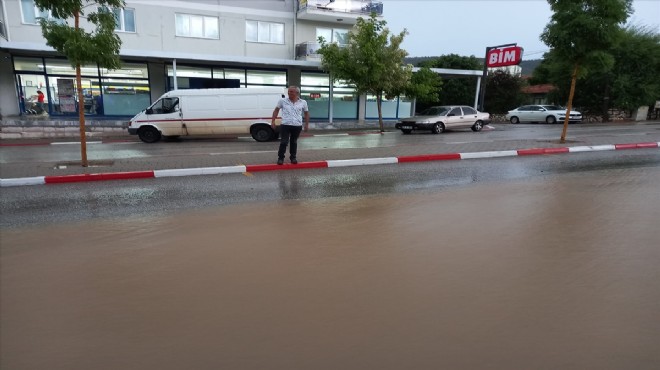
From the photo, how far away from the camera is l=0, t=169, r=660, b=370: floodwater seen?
276 centimetres

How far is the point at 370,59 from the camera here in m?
19.3

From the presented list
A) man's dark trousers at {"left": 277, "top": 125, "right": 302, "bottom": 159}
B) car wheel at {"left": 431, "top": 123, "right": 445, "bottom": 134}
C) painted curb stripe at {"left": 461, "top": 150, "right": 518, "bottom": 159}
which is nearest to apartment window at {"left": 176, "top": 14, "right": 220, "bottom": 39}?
car wheel at {"left": 431, "top": 123, "right": 445, "bottom": 134}

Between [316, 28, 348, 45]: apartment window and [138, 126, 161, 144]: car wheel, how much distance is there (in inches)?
506

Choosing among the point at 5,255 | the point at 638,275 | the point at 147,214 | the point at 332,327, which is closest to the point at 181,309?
the point at 332,327

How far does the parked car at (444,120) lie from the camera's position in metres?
20.1

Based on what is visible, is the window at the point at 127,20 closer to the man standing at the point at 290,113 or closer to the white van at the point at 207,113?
the white van at the point at 207,113

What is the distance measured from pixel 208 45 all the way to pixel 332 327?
2245 cm

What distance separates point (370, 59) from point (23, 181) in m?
15.0

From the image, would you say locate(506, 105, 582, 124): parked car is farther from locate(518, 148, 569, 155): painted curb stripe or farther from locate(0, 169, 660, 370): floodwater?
locate(0, 169, 660, 370): floodwater

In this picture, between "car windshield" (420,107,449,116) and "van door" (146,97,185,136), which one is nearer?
"van door" (146,97,185,136)

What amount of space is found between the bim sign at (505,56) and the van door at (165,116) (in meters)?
18.0

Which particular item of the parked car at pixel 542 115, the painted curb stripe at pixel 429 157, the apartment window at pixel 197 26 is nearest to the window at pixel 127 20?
the apartment window at pixel 197 26

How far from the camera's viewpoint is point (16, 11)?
63.0ft

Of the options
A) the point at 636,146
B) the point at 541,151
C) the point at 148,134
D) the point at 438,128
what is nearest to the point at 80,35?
the point at 148,134
